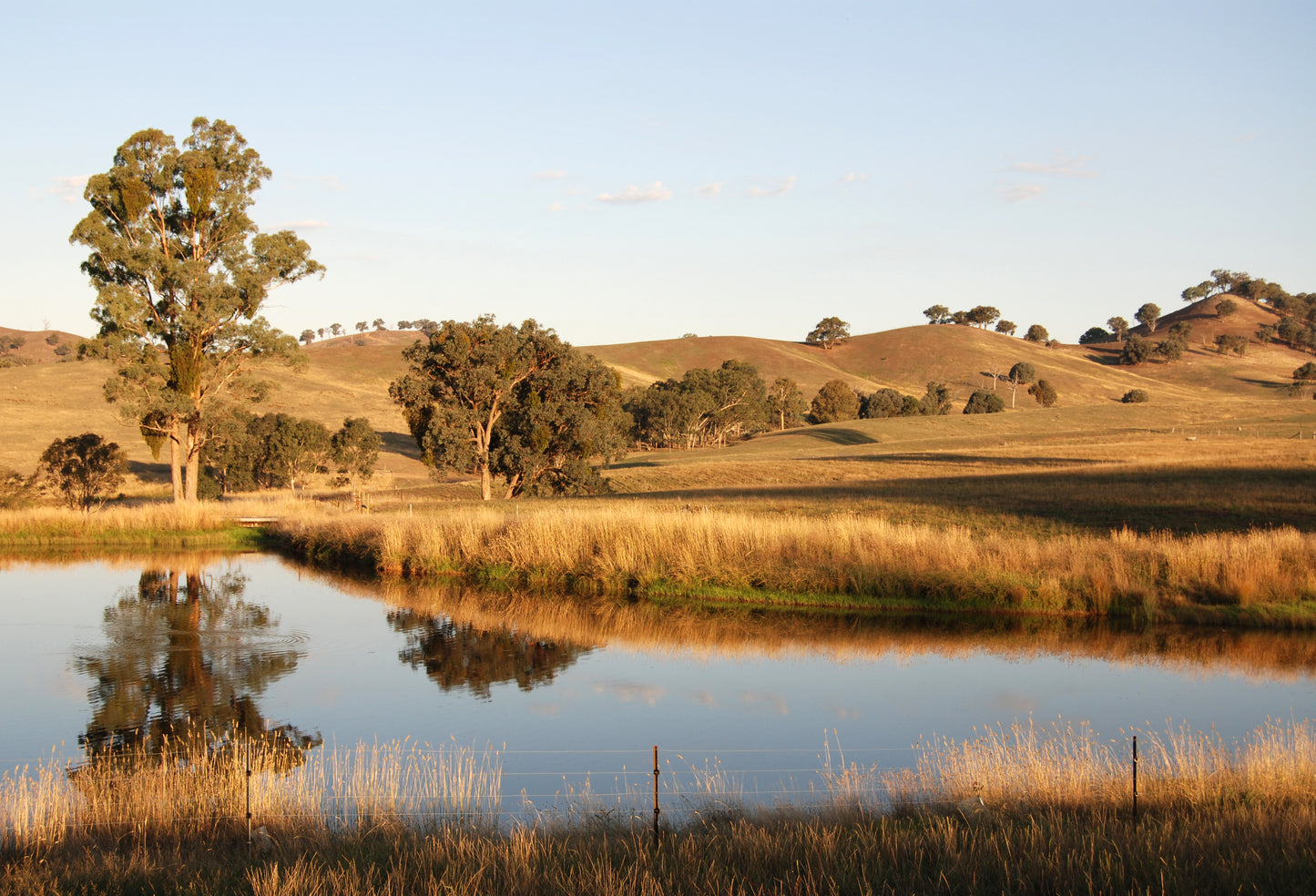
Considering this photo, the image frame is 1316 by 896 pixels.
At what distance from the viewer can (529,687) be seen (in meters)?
15.1

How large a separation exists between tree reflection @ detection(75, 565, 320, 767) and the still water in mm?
63

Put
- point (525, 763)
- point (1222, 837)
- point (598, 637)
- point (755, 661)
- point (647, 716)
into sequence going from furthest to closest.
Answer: point (598, 637) → point (755, 661) → point (647, 716) → point (525, 763) → point (1222, 837)

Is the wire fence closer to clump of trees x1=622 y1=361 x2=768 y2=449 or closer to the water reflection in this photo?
the water reflection

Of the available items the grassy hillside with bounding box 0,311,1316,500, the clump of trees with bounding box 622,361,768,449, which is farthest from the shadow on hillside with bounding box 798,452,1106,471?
the clump of trees with bounding box 622,361,768,449

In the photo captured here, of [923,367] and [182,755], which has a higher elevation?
[923,367]

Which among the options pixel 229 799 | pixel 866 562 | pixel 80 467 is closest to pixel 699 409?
pixel 80 467

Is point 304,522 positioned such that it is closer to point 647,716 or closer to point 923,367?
point 647,716

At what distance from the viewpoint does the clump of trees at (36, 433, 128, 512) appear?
44062mm

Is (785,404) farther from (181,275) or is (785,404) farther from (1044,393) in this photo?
(181,275)

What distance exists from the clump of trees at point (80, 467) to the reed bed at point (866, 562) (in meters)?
23.8

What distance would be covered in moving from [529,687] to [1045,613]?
989cm

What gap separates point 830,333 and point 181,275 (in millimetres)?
148504

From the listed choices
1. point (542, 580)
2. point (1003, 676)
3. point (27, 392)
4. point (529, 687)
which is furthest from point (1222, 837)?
point (27, 392)

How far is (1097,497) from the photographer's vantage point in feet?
103
